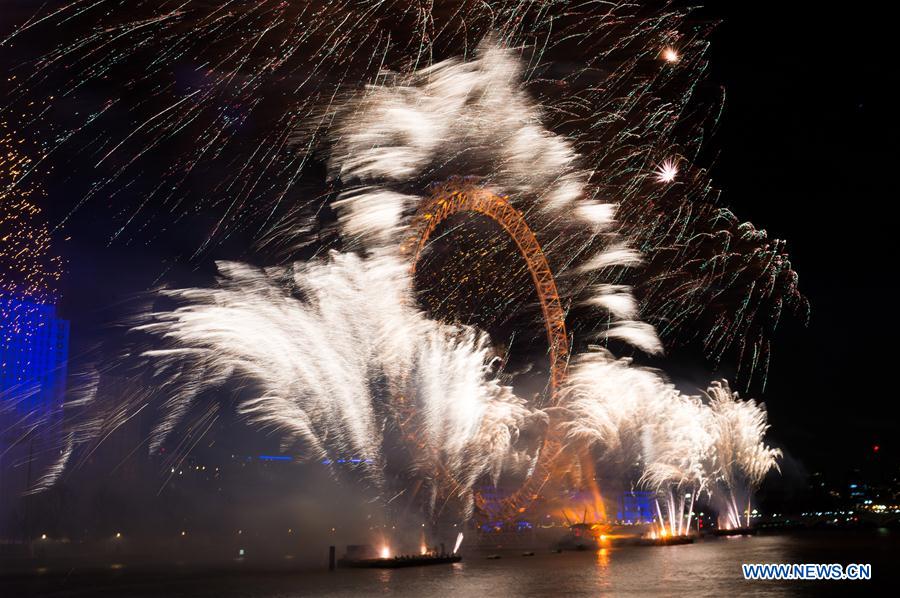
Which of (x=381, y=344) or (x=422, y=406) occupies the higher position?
(x=381, y=344)

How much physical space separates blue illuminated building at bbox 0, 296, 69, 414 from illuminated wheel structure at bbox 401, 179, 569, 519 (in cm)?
4907

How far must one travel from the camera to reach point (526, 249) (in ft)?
127

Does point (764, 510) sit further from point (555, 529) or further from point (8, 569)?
point (8, 569)

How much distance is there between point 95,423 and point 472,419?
174 feet

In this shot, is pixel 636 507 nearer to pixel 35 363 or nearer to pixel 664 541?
pixel 664 541

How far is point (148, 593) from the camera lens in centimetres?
2581

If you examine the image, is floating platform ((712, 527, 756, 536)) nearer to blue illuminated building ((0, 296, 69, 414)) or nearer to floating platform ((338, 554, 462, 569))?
floating platform ((338, 554, 462, 569))

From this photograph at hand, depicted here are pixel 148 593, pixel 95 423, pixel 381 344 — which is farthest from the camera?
pixel 95 423

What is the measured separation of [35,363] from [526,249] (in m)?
61.3

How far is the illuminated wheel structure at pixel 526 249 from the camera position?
34.8 meters

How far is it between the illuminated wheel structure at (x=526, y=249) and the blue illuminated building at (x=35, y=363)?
4907 centimetres

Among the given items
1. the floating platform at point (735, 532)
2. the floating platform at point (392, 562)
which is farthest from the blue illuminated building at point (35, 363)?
the floating platform at point (735, 532)

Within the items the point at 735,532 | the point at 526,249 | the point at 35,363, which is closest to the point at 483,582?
the point at 526,249

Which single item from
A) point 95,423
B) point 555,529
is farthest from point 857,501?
point 95,423
